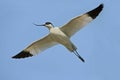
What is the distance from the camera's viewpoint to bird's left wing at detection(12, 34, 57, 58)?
1283 inches

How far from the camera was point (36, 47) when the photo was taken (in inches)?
1300

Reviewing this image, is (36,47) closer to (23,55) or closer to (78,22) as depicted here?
(23,55)

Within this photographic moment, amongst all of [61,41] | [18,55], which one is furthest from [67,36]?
[18,55]

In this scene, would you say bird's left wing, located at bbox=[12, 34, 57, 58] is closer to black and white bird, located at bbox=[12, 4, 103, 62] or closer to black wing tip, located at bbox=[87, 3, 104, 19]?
black and white bird, located at bbox=[12, 4, 103, 62]

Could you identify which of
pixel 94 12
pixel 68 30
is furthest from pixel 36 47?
pixel 94 12

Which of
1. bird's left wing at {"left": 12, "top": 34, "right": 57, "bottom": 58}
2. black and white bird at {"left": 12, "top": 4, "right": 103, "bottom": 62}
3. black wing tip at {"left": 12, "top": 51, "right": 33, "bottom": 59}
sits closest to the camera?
black and white bird at {"left": 12, "top": 4, "right": 103, "bottom": 62}

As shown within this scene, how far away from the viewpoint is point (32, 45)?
3312 centimetres

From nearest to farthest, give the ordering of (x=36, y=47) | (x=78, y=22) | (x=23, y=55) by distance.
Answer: (x=78, y=22) → (x=36, y=47) → (x=23, y=55)

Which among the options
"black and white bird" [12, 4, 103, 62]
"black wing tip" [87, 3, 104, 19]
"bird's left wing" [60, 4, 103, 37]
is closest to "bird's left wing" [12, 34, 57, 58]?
"black and white bird" [12, 4, 103, 62]

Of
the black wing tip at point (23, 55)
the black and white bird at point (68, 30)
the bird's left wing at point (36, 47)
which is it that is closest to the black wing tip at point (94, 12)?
the black and white bird at point (68, 30)

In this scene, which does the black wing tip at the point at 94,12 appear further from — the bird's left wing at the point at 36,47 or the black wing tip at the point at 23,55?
the black wing tip at the point at 23,55

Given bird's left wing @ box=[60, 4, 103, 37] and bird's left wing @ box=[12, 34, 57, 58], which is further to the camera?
bird's left wing @ box=[12, 34, 57, 58]

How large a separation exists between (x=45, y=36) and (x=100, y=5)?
119 inches

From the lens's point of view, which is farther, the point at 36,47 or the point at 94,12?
the point at 36,47
